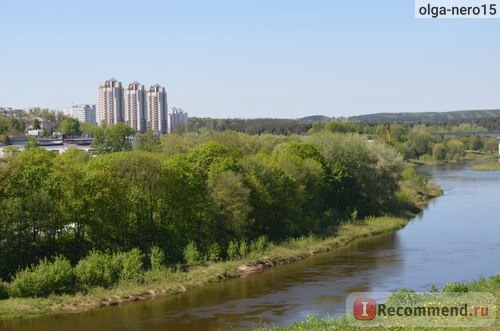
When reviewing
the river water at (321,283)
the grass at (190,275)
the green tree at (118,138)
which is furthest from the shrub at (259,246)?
the green tree at (118,138)

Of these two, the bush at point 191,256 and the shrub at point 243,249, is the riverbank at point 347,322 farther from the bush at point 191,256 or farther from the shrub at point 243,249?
the shrub at point 243,249

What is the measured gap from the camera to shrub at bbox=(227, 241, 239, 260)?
116 ft

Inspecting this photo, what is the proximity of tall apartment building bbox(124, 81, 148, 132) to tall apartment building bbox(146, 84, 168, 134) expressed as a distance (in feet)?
6.13

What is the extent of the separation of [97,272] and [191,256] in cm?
540

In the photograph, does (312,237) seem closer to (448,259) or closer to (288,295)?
(448,259)

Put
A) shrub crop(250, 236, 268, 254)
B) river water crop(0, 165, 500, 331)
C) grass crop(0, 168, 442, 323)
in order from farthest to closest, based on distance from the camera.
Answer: shrub crop(250, 236, 268, 254), grass crop(0, 168, 442, 323), river water crop(0, 165, 500, 331)

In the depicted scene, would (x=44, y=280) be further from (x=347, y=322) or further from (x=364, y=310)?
(x=347, y=322)

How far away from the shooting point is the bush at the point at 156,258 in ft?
105

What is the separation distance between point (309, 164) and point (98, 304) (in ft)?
73.3

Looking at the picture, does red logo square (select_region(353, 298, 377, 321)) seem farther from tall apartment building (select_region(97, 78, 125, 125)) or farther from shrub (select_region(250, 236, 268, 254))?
tall apartment building (select_region(97, 78, 125, 125))

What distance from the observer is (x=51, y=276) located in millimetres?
28484

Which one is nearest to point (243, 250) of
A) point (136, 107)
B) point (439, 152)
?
point (439, 152)

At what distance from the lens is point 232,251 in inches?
1403

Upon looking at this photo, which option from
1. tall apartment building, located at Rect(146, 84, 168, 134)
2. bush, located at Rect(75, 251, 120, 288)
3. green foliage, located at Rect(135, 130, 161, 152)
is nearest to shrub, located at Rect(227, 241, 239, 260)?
bush, located at Rect(75, 251, 120, 288)
